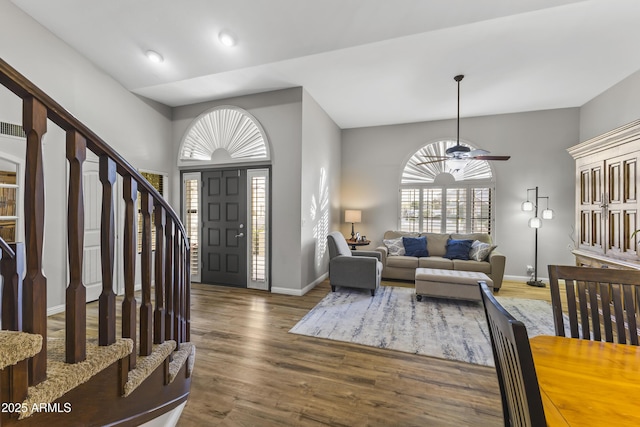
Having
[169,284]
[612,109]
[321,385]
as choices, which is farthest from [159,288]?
[612,109]

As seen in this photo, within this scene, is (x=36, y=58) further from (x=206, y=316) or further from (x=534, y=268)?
(x=534, y=268)

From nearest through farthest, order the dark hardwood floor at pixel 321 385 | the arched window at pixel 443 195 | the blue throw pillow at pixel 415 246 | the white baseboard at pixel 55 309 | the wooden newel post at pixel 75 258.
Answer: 1. the wooden newel post at pixel 75 258
2. the dark hardwood floor at pixel 321 385
3. the white baseboard at pixel 55 309
4. the blue throw pillow at pixel 415 246
5. the arched window at pixel 443 195

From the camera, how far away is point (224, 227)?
4.89 meters

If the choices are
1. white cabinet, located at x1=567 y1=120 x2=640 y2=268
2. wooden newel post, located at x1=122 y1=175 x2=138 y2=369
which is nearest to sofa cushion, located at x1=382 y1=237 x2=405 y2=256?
white cabinet, located at x1=567 y1=120 x2=640 y2=268

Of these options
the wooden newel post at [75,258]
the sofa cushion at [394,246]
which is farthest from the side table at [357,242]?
the wooden newel post at [75,258]

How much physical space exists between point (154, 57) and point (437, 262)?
5397mm

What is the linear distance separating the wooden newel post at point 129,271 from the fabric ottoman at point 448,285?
364cm

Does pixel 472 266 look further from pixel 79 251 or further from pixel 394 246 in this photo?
pixel 79 251

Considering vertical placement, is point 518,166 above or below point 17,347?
above

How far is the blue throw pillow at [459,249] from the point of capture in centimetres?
501

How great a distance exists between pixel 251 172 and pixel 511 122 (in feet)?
16.6

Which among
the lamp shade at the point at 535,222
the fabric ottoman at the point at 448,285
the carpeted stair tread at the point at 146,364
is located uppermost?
the lamp shade at the point at 535,222

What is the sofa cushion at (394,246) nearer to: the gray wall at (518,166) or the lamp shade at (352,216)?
the gray wall at (518,166)

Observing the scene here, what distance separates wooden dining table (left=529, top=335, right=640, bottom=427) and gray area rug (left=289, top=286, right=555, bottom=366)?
1493 mm
